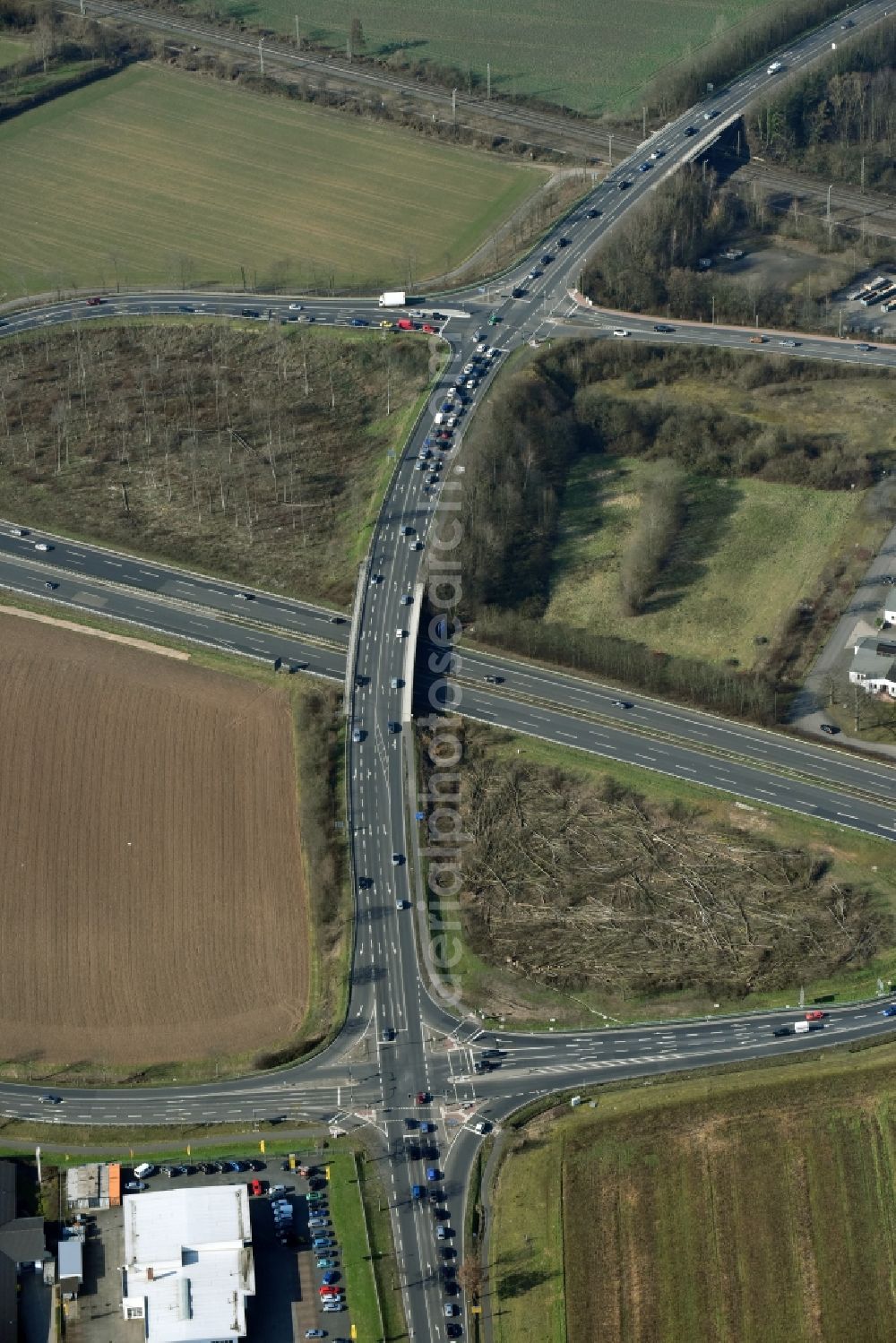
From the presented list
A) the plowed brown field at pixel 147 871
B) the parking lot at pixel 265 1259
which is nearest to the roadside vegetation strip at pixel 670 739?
the plowed brown field at pixel 147 871

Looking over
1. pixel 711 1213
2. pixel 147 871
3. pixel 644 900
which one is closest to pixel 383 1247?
pixel 711 1213

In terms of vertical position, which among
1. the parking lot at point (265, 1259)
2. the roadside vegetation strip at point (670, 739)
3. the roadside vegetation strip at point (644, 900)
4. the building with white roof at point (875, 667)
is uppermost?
the building with white roof at point (875, 667)

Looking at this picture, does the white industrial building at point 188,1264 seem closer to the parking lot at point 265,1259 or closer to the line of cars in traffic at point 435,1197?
the parking lot at point 265,1259

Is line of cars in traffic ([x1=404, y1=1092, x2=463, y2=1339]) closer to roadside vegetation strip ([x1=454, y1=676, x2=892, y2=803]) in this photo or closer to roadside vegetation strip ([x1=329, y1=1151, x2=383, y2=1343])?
roadside vegetation strip ([x1=329, y1=1151, x2=383, y2=1343])

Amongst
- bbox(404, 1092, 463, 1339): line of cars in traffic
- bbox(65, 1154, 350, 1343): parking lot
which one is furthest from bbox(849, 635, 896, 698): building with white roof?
bbox(65, 1154, 350, 1343): parking lot

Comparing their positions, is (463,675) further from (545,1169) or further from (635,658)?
(545,1169)

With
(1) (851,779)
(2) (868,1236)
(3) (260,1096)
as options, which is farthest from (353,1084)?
(1) (851,779)

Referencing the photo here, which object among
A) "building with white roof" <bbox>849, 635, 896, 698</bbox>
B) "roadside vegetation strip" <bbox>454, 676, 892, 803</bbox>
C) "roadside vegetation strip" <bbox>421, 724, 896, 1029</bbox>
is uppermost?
"building with white roof" <bbox>849, 635, 896, 698</bbox>
